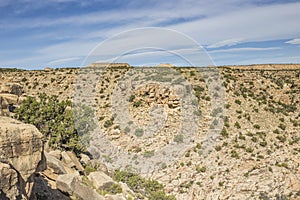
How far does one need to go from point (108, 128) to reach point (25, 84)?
62.0 feet

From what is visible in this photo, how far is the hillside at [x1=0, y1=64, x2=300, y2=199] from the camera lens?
1973cm

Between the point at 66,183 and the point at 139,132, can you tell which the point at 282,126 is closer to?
the point at 139,132

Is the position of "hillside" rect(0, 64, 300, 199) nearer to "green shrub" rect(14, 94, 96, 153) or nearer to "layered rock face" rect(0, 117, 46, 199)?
"green shrub" rect(14, 94, 96, 153)

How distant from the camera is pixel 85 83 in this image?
124 ft

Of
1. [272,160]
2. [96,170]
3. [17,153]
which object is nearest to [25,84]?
[96,170]

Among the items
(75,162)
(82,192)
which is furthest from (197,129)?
(82,192)

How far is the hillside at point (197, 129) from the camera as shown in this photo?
777 inches

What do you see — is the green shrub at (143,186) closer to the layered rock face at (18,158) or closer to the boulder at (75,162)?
the boulder at (75,162)

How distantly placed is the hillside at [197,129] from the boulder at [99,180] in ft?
16.2

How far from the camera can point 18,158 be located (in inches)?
315

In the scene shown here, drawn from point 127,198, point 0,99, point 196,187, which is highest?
point 0,99

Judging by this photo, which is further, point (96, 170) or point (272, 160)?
point (272, 160)

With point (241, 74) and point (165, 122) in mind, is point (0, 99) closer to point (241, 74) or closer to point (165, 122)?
point (165, 122)

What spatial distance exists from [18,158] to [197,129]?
18.6 metres
